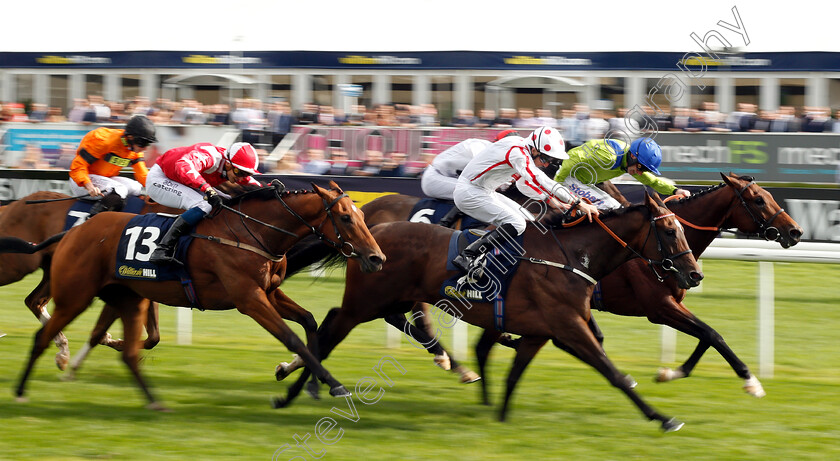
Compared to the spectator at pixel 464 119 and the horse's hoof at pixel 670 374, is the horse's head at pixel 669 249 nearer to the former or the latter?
the horse's hoof at pixel 670 374

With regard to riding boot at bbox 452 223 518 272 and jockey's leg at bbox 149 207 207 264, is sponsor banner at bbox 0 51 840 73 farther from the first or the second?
jockey's leg at bbox 149 207 207 264

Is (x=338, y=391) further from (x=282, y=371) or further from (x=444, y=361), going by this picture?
(x=444, y=361)

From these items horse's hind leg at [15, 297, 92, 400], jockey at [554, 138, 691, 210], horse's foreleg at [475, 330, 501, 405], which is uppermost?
jockey at [554, 138, 691, 210]

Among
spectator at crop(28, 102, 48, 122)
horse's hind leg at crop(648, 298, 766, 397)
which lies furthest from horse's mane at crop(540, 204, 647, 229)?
spectator at crop(28, 102, 48, 122)

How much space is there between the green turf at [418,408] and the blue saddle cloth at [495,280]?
67cm

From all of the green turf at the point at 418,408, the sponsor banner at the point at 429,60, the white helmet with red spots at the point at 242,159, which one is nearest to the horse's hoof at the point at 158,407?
the green turf at the point at 418,408

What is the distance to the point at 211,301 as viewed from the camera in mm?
5668

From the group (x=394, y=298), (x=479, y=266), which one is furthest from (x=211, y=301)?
(x=479, y=266)

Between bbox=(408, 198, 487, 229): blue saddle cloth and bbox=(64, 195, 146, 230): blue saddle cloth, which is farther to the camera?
bbox=(64, 195, 146, 230): blue saddle cloth

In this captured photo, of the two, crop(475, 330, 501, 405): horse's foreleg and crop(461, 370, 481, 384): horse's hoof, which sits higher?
crop(475, 330, 501, 405): horse's foreleg

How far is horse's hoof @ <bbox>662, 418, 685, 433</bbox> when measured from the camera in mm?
5031

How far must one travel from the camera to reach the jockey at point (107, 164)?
7.04m

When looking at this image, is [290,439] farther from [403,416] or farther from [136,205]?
[136,205]

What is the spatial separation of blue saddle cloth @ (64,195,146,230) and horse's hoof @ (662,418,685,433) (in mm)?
4063
